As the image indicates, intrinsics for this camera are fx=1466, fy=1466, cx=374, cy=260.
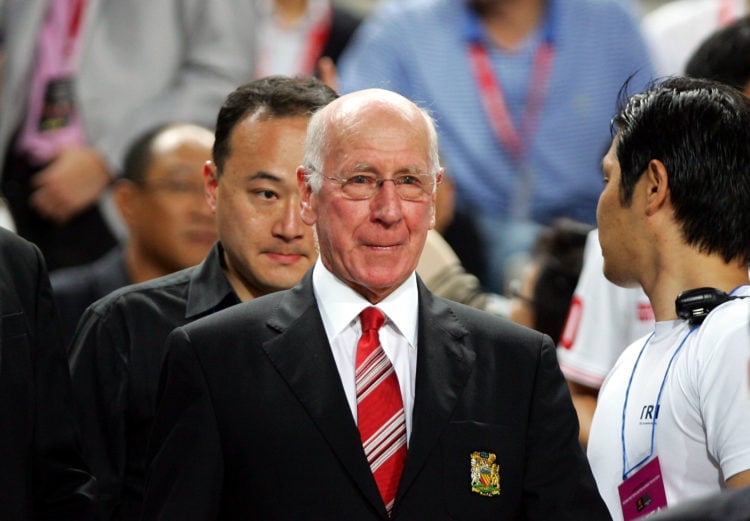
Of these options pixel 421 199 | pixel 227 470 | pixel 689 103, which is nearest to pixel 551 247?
pixel 689 103

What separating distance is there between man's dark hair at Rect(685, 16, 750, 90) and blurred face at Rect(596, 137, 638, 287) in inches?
54.6

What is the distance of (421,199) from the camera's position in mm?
2752

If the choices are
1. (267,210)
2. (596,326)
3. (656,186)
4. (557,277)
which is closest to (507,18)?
(557,277)

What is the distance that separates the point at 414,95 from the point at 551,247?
3.65 ft

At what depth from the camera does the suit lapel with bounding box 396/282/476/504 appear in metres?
2.56

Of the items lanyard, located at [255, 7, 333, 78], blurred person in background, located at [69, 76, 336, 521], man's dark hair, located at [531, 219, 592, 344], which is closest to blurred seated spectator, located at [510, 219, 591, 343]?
man's dark hair, located at [531, 219, 592, 344]

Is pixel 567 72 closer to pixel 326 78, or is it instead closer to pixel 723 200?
pixel 326 78

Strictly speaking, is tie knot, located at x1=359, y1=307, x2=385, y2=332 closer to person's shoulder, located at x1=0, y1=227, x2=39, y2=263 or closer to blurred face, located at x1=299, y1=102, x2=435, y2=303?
blurred face, located at x1=299, y1=102, x2=435, y2=303

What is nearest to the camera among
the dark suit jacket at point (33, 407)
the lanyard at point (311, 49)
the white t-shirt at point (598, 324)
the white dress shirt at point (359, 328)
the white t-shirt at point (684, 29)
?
the white dress shirt at point (359, 328)

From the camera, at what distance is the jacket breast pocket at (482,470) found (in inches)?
101

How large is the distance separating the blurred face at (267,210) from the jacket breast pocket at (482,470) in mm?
885

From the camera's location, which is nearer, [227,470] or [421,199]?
Result: [227,470]

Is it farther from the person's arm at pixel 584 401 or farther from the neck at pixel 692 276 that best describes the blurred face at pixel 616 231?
the person's arm at pixel 584 401

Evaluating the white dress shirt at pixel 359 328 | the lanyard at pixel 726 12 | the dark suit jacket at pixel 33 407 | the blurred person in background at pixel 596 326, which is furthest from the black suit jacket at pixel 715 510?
the lanyard at pixel 726 12
